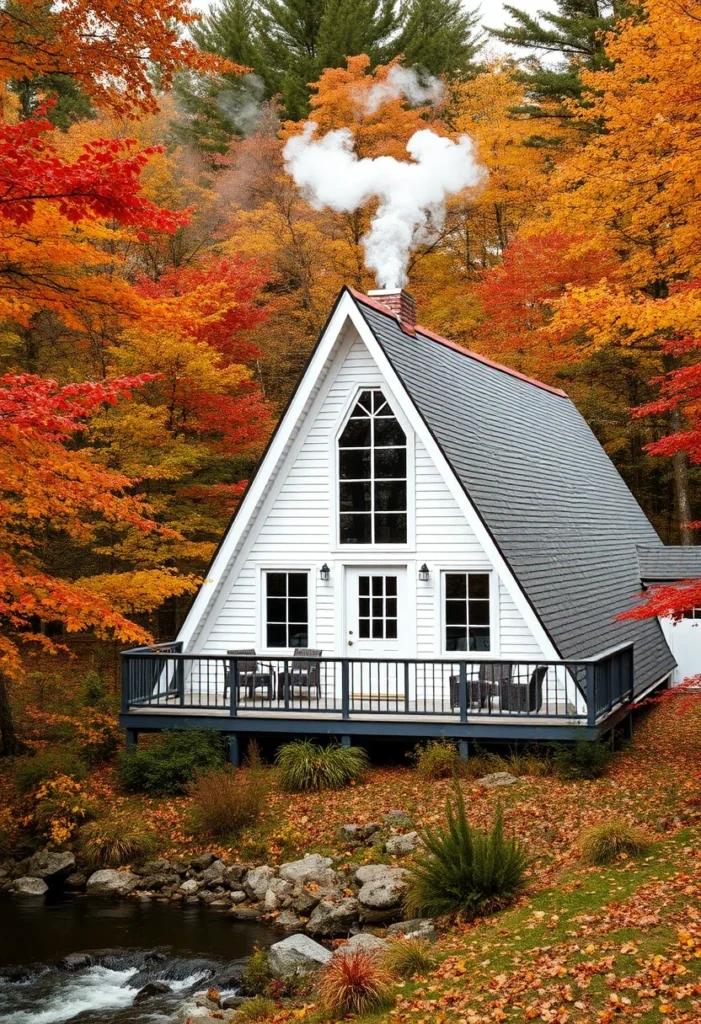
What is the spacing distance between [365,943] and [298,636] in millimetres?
7374

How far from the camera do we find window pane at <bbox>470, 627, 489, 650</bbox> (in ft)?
49.4

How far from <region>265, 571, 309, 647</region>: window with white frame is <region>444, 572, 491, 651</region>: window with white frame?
2.38 metres

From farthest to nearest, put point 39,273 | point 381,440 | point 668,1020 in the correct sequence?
1. point 381,440
2. point 39,273
3. point 668,1020

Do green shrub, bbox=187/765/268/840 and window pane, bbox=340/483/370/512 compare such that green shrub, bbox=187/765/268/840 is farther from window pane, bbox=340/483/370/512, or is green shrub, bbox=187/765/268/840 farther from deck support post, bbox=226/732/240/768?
window pane, bbox=340/483/370/512

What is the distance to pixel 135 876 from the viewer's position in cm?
1193

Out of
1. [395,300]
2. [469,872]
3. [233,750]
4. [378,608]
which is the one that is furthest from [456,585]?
[469,872]

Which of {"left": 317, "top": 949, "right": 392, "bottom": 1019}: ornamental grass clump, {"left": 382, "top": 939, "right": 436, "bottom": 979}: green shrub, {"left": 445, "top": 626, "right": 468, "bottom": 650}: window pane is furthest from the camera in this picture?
{"left": 445, "top": 626, "right": 468, "bottom": 650}: window pane

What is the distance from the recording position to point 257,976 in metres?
8.85

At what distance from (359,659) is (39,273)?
668 centimetres

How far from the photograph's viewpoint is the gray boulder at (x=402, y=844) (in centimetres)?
1135

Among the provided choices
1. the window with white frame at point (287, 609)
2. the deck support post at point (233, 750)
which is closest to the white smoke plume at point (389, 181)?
the window with white frame at point (287, 609)

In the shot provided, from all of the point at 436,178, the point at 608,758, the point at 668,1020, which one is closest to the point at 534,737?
the point at 608,758

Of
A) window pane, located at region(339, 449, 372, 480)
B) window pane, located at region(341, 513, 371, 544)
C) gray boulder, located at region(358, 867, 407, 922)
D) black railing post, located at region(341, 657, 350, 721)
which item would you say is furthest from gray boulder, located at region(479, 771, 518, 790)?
window pane, located at region(339, 449, 372, 480)

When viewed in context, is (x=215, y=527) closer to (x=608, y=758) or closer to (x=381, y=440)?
(x=381, y=440)
